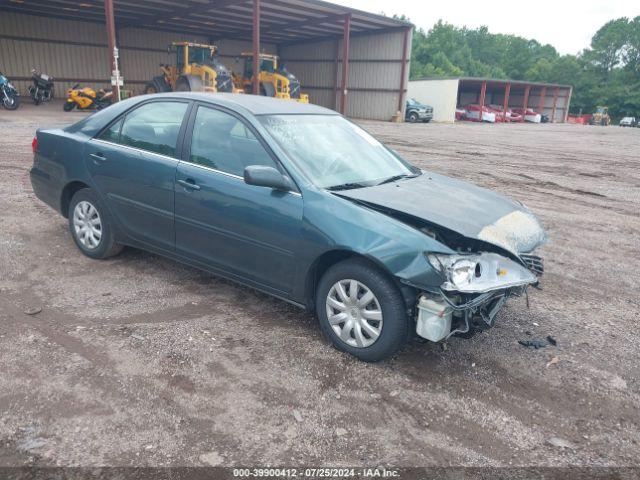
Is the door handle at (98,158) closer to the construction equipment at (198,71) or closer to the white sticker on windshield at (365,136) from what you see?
the white sticker on windshield at (365,136)

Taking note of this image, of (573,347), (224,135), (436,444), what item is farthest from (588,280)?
(224,135)

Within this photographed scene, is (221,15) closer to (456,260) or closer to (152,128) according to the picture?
(152,128)

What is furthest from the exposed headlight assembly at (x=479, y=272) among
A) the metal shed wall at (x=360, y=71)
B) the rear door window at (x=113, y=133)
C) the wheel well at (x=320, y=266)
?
the metal shed wall at (x=360, y=71)

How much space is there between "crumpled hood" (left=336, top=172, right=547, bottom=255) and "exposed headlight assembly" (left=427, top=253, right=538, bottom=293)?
0.37 feet

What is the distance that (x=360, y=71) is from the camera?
3262 cm

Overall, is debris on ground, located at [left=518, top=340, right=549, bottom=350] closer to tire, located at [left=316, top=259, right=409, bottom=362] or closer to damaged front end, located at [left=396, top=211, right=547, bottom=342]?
damaged front end, located at [left=396, top=211, right=547, bottom=342]

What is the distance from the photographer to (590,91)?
244 ft

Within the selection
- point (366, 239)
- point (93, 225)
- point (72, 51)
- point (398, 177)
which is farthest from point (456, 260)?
point (72, 51)

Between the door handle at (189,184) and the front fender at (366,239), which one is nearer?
the front fender at (366,239)

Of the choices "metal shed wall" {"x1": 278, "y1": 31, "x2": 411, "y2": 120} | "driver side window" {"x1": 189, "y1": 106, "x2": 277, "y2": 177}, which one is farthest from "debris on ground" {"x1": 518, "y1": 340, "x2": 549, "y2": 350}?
"metal shed wall" {"x1": 278, "y1": 31, "x2": 411, "y2": 120}

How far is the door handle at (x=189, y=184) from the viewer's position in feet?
12.6

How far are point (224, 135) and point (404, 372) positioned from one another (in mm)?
2185

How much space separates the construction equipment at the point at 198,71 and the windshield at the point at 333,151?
19487 mm

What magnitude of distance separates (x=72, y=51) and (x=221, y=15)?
911cm
